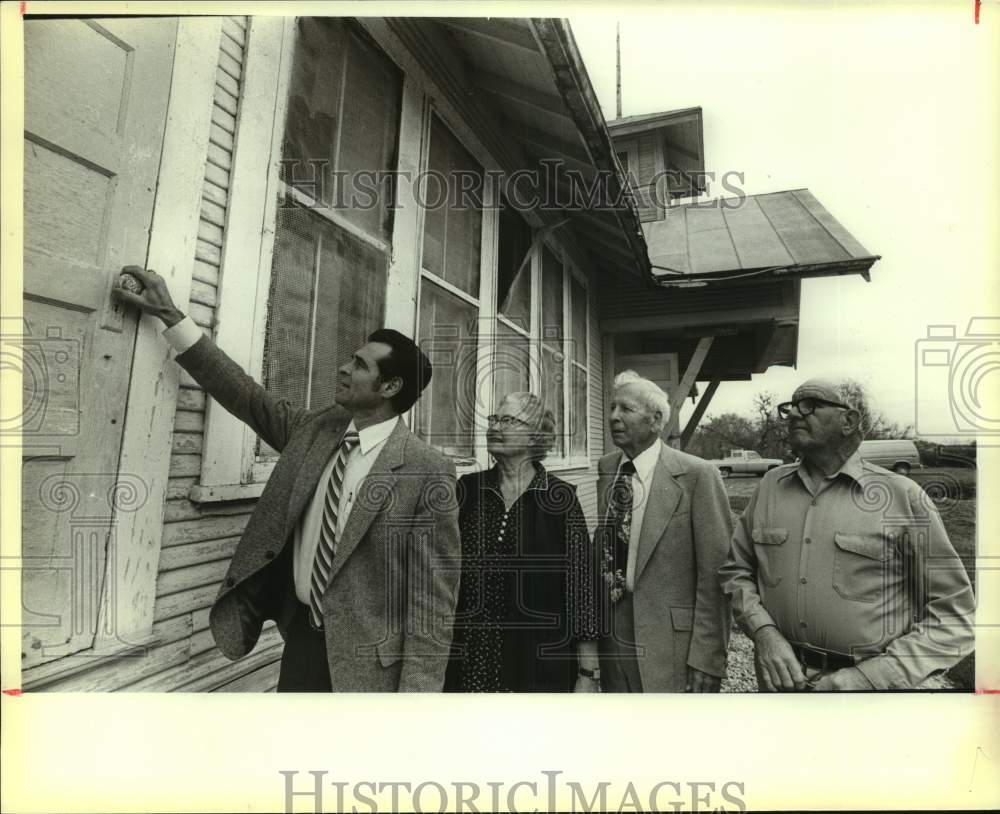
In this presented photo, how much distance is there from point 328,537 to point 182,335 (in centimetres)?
82

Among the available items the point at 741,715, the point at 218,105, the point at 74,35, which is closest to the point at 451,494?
the point at 741,715

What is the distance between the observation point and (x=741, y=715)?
2.18 m

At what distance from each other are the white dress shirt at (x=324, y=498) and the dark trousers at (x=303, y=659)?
0.39 feet

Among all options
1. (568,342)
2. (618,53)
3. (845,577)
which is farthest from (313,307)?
(845,577)

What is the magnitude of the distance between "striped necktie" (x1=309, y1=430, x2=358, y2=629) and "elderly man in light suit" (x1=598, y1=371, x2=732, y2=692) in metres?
1.02

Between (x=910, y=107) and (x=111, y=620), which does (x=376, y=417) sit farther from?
(x=910, y=107)

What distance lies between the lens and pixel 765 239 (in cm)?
246

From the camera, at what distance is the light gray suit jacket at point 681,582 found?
2.14 meters

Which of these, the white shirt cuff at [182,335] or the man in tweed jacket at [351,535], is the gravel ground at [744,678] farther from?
the white shirt cuff at [182,335]

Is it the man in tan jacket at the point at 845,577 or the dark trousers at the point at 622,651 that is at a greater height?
the man in tan jacket at the point at 845,577

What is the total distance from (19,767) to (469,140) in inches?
125

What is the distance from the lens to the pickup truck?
2.20 metres

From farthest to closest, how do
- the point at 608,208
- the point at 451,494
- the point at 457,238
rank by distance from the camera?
the point at 457,238 < the point at 608,208 < the point at 451,494

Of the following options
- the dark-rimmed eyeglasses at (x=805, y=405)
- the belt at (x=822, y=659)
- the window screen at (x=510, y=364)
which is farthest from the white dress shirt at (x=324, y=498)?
the belt at (x=822, y=659)
